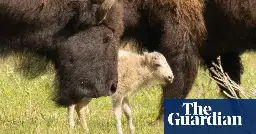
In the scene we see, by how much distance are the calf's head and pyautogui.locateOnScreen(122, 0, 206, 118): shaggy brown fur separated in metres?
0.35

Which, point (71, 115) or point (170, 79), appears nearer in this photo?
point (71, 115)

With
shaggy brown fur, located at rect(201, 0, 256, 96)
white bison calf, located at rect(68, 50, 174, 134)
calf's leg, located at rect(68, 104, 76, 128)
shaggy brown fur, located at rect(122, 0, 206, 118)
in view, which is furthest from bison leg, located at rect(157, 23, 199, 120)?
calf's leg, located at rect(68, 104, 76, 128)

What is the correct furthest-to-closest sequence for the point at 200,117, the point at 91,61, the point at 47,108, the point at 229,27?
1. the point at 47,108
2. the point at 229,27
3. the point at 91,61
4. the point at 200,117

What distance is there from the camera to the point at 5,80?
12180 mm

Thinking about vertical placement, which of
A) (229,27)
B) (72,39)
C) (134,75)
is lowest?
(134,75)

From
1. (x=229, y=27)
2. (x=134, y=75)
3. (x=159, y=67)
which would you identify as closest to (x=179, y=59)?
(x=159, y=67)

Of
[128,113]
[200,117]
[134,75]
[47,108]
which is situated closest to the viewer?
[200,117]

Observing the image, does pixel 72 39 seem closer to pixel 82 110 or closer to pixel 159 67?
pixel 82 110

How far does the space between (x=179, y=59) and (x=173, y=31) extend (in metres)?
0.30

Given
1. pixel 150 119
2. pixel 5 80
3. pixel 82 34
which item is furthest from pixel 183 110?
pixel 5 80

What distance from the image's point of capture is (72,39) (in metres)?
8.43

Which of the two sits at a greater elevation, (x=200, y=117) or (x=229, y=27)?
(x=229, y=27)

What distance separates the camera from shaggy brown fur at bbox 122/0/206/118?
9.59 meters

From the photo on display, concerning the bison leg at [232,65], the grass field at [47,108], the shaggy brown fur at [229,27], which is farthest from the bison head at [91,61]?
A: the bison leg at [232,65]
